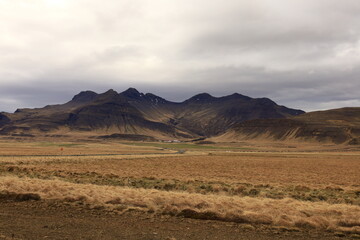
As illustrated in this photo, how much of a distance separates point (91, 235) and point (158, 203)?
481 centimetres

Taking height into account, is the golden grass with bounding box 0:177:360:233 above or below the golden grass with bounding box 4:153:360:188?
above

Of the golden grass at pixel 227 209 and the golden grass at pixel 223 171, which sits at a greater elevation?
the golden grass at pixel 227 209

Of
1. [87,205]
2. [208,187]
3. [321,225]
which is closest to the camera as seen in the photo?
[321,225]

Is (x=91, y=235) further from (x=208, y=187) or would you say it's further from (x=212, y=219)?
(x=208, y=187)

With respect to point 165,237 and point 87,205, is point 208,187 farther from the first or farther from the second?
point 165,237

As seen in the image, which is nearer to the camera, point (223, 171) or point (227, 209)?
point (227, 209)

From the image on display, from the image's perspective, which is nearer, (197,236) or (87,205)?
(197,236)

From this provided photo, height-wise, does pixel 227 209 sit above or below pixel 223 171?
above

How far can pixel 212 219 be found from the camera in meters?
13.0

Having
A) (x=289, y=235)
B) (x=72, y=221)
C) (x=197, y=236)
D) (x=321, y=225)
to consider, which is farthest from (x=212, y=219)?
(x=72, y=221)

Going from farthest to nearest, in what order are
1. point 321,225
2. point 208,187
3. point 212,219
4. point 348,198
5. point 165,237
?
point 208,187 → point 348,198 → point 212,219 → point 321,225 → point 165,237

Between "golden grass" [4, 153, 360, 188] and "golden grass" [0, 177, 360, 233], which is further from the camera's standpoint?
"golden grass" [4, 153, 360, 188]

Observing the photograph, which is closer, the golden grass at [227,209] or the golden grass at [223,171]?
the golden grass at [227,209]

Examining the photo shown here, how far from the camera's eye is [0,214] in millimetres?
12844
